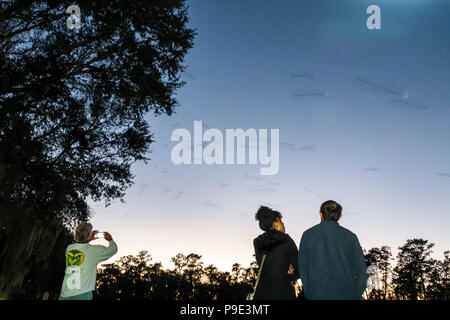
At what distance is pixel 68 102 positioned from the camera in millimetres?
10203

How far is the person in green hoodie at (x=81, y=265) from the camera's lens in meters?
4.41

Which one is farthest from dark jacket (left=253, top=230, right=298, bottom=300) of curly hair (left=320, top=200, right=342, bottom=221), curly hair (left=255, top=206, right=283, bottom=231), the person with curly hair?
curly hair (left=320, top=200, right=342, bottom=221)

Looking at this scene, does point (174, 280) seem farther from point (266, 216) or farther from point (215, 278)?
point (266, 216)

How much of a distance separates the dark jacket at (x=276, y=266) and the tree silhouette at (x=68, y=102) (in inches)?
303

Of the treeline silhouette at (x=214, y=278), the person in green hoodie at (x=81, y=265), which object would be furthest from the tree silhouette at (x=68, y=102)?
the treeline silhouette at (x=214, y=278)

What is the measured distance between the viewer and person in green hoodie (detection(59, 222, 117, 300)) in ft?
14.5

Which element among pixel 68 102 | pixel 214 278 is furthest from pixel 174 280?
pixel 68 102

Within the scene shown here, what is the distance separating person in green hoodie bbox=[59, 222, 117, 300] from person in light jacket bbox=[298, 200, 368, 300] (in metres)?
2.91

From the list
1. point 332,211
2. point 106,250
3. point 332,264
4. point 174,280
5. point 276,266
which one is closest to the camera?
point 332,264

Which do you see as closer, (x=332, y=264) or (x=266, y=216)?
(x=332, y=264)

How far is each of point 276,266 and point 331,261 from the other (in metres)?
0.77

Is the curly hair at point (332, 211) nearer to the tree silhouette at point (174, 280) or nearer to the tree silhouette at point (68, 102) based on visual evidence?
the tree silhouette at point (68, 102)
